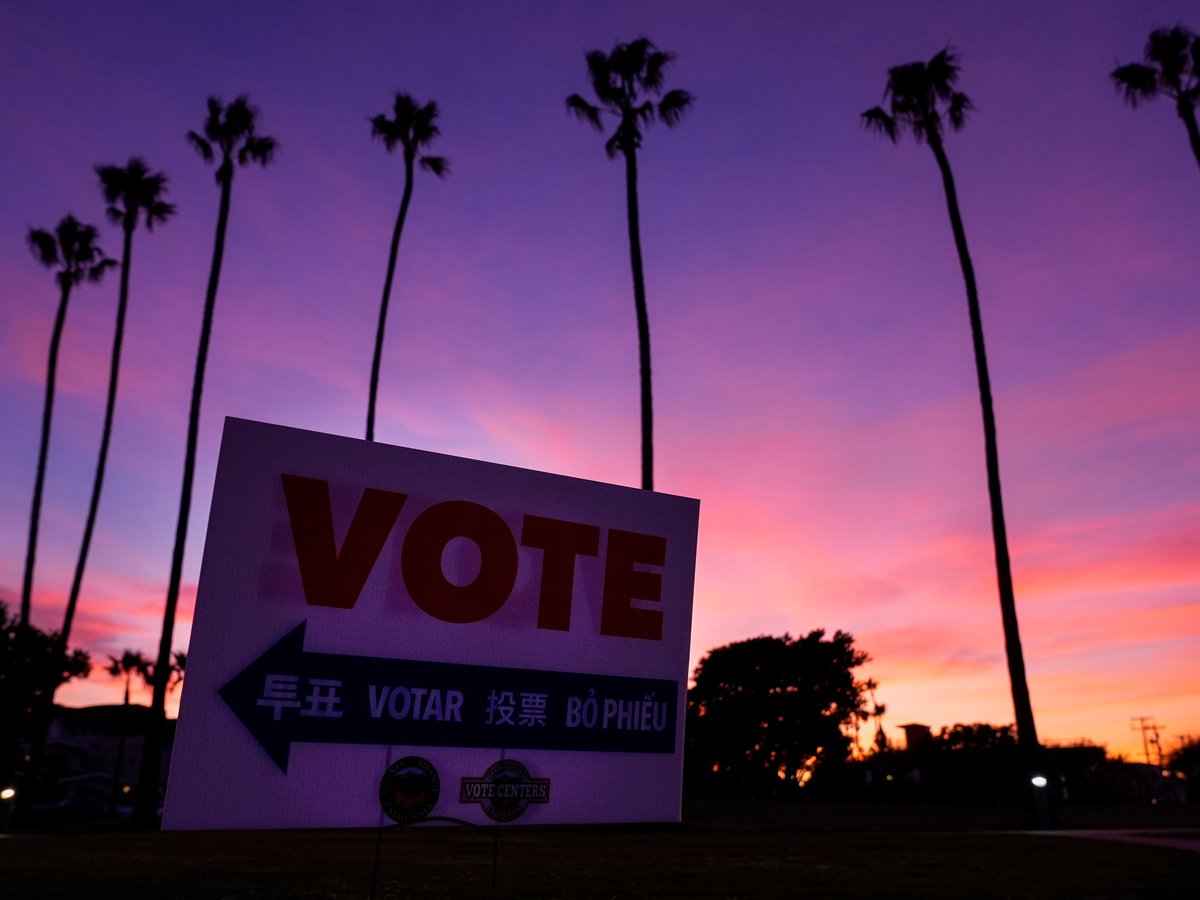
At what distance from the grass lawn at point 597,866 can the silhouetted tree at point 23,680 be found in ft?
63.6

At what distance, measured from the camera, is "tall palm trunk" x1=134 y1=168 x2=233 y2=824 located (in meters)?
28.8

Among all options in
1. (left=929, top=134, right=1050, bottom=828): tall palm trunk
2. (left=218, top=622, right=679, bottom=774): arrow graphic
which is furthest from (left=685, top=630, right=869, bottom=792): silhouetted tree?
(left=218, top=622, right=679, bottom=774): arrow graphic

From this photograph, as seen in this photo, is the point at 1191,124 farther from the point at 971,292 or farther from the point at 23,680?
the point at 23,680

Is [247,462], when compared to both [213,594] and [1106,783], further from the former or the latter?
[1106,783]

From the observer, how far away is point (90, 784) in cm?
8444

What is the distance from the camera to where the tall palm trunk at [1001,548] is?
24078 millimetres

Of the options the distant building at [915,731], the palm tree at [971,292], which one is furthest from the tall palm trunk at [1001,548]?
the distant building at [915,731]

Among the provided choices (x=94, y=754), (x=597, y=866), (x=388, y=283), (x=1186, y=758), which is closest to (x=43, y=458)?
(x=388, y=283)

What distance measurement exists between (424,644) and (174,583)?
28965 millimetres

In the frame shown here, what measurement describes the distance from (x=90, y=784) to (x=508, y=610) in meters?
97.0

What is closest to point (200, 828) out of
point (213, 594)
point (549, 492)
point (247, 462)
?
point (213, 594)

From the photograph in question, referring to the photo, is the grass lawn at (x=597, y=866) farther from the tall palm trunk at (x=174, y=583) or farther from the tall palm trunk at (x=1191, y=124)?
the tall palm trunk at (x=1191, y=124)

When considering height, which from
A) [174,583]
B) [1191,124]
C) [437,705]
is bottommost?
[437,705]

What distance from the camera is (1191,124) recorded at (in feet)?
93.5
